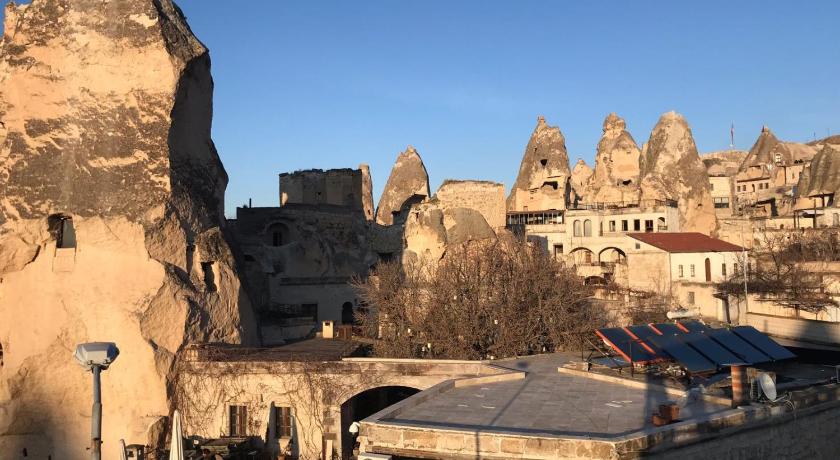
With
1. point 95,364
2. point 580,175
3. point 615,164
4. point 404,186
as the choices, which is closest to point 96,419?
point 95,364

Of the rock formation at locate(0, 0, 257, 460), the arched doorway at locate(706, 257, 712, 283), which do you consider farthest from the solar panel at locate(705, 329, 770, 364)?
the arched doorway at locate(706, 257, 712, 283)

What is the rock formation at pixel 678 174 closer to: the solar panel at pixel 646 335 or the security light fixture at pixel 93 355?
the solar panel at pixel 646 335

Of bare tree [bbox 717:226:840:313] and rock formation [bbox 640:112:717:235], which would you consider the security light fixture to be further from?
rock formation [bbox 640:112:717:235]

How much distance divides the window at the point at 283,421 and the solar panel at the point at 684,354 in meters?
9.16

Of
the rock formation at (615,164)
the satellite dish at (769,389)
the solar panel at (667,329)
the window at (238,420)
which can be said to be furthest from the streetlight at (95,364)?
the rock formation at (615,164)

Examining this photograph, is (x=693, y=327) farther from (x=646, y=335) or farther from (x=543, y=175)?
(x=543, y=175)

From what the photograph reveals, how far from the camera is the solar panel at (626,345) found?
1608 centimetres

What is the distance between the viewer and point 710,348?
16.6 m

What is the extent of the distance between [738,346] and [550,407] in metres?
6.10

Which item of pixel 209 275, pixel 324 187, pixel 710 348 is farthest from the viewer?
pixel 324 187

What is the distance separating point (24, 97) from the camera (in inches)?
868

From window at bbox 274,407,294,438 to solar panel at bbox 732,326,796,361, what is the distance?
1130 cm

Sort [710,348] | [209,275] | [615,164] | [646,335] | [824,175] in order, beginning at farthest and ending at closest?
[615,164], [824,175], [209,275], [646,335], [710,348]

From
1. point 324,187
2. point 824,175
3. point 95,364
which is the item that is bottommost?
point 95,364
